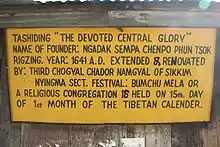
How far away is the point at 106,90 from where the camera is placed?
369 centimetres

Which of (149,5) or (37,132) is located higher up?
(149,5)

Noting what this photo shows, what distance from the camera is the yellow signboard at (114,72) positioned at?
3639 mm

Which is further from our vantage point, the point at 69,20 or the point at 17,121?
the point at 17,121

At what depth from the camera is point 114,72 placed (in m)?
3.66

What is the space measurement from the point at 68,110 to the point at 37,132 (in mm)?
399

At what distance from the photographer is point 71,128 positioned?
3816mm

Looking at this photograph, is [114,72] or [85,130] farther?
[85,130]

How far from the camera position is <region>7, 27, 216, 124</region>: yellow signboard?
364 centimetres

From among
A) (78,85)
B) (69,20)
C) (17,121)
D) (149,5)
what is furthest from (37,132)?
(149,5)

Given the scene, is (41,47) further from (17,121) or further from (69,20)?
(17,121)

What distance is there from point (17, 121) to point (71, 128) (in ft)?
1.72

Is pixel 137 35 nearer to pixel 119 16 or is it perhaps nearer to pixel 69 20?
pixel 119 16

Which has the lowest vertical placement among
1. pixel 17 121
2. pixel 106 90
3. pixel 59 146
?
pixel 59 146

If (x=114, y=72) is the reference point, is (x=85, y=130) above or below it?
below
